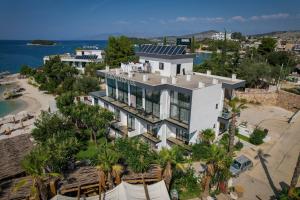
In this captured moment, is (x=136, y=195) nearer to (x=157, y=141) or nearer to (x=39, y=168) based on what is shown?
(x=39, y=168)

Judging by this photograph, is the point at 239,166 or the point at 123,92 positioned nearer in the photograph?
the point at 239,166

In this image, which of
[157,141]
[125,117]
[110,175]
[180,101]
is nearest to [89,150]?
[125,117]

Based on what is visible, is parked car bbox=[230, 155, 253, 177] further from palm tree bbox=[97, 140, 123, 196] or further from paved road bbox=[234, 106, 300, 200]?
palm tree bbox=[97, 140, 123, 196]

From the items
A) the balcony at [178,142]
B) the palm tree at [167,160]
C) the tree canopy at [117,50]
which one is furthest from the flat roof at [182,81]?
the tree canopy at [117,50]

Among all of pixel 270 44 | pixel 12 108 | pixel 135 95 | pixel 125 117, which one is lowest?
pixel 12 108

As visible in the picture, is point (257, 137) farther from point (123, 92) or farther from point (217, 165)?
point (123, 92)

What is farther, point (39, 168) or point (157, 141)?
point (157, 141)

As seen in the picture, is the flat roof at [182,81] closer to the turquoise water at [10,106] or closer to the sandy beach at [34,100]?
the sandy beach at [34,100]

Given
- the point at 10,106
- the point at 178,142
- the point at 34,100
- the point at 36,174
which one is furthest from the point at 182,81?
the point at 10,106
